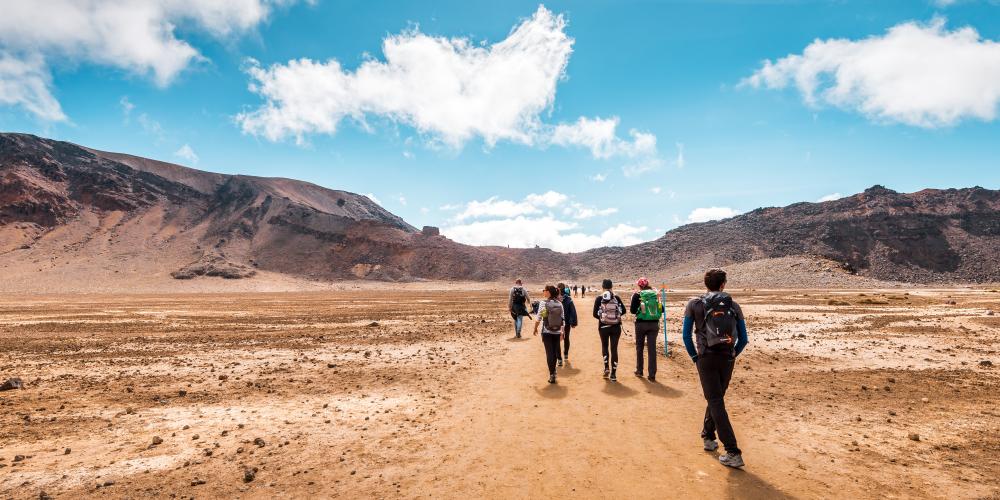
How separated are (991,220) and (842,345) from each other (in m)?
156

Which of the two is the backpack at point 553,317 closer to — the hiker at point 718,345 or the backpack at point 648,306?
the backpack at point 648,306

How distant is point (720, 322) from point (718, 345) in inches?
12.0

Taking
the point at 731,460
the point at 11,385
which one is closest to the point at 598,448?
the point at 731,460

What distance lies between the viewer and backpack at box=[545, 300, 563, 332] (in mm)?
10484

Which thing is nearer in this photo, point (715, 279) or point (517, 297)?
point (715, 279)

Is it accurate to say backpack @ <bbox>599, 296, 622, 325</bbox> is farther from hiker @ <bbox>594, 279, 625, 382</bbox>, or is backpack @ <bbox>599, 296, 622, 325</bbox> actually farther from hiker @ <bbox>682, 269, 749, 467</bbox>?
hiker @ <bbox>682, 269, 749, 467</bbox>

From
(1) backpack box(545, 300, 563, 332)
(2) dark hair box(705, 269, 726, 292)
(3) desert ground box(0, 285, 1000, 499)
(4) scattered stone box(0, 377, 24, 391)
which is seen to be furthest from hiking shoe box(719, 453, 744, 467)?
(4) scattered stone box(0, 377, 24, 391)

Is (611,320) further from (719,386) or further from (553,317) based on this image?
(719,386)

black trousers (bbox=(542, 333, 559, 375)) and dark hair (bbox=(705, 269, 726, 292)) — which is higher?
dark hair (bbox=(705, 269, 726, 292))

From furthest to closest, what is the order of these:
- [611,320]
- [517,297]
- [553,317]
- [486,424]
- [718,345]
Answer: [517,297], [611,320], [553,317], [486,424], [718,345]

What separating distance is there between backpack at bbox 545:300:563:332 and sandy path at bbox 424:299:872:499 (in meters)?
1.36

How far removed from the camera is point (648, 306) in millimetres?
10789

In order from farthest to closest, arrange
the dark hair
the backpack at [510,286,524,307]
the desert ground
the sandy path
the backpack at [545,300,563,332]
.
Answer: the backpack at [510,286,524,307]
the backpack at [545,300,563,332]
the dark hair
the desert ground
the sandy path

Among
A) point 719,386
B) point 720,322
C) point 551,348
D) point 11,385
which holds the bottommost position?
point 11,385
